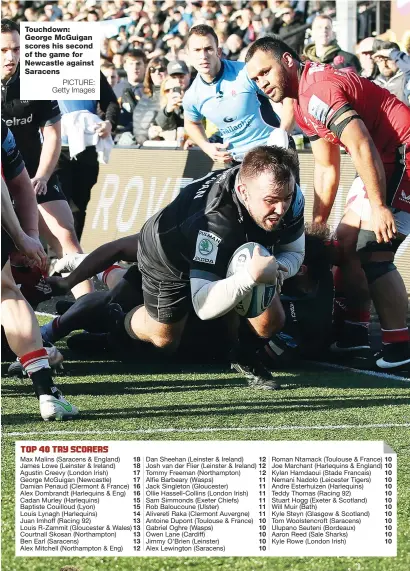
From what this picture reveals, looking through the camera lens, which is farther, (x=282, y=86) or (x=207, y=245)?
(x=282, y=86)

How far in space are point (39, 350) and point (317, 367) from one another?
2.06m

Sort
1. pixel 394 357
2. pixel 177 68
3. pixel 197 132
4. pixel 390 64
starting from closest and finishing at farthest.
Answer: pixel 394 357 → pixel 197 132 → pixel 390 64 → pixel 177 68

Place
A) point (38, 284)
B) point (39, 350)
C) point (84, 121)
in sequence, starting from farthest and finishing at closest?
1. point (84, 121)
2. point (38, 284)
3. point (39, 350)

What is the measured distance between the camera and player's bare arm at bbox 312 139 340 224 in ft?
24.0

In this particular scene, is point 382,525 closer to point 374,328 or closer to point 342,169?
point 374,328

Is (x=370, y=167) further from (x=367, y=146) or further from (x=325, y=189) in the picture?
(x=325, y=189)

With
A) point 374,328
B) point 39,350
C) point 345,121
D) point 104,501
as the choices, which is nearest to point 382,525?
point 104,501

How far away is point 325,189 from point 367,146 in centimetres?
100

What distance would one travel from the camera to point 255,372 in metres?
6.40

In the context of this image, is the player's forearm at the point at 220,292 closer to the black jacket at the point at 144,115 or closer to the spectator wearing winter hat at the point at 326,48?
the spectator wearing winter hat at the point at 326,48

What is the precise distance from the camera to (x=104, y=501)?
3.76 metres

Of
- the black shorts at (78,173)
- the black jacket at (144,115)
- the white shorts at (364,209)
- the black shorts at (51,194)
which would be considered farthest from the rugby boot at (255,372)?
the black jacket at (144,115)

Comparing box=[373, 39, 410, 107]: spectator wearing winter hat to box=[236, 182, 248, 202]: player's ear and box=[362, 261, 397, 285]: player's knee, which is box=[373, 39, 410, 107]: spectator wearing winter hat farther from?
box=[236, 182, 248, 202]: player's ear

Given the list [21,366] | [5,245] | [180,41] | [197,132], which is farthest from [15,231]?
[180,41]
